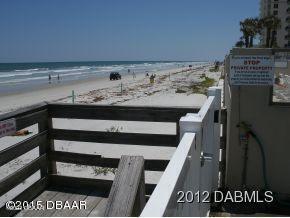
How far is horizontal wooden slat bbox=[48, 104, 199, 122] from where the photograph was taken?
4871 millimetres

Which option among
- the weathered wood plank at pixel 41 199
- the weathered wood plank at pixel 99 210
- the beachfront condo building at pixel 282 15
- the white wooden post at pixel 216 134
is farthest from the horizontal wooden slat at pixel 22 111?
the beachfront condo building at pixel 282 15

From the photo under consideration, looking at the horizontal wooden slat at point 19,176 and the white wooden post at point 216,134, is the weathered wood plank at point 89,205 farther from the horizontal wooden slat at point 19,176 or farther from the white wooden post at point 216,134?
the white wooden post at point 216,134

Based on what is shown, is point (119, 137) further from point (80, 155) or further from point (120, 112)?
point (80, 155)

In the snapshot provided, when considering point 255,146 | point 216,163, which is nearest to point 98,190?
point 216,163

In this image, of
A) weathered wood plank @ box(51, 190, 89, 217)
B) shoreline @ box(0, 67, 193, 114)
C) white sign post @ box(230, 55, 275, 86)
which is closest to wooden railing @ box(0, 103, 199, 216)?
weathered wood plank @ box(51, 190, 89, 217)

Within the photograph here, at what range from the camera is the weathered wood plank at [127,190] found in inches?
101

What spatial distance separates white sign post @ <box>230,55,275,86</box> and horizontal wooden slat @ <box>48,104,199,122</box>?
95 centimetres

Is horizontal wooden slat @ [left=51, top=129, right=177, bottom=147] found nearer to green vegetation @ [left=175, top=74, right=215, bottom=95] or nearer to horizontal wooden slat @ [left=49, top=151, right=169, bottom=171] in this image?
horizontal wooden slat @ [left=49, top=151, right=169, bottom=171]

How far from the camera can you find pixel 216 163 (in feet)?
17.8

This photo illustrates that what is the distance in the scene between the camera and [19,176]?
4.59 metres

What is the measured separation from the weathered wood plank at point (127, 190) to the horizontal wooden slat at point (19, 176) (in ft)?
6.41

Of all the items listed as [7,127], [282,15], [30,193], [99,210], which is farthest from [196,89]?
[282,15]

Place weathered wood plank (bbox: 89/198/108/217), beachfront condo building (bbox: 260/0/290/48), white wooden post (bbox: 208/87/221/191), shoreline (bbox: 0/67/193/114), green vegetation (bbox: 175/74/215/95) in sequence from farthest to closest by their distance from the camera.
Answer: beachfront condo building (bbox: 260/0/290/48) → green vegetation (bbox: 175/74/215/95) → shoreline (bbox: 0/67/193/114) → white wooden post (bbox: 208/87/221/191) → weathered wood plank (bbox: 89/198/108/217)

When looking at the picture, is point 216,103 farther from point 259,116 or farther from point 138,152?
point 138,152
